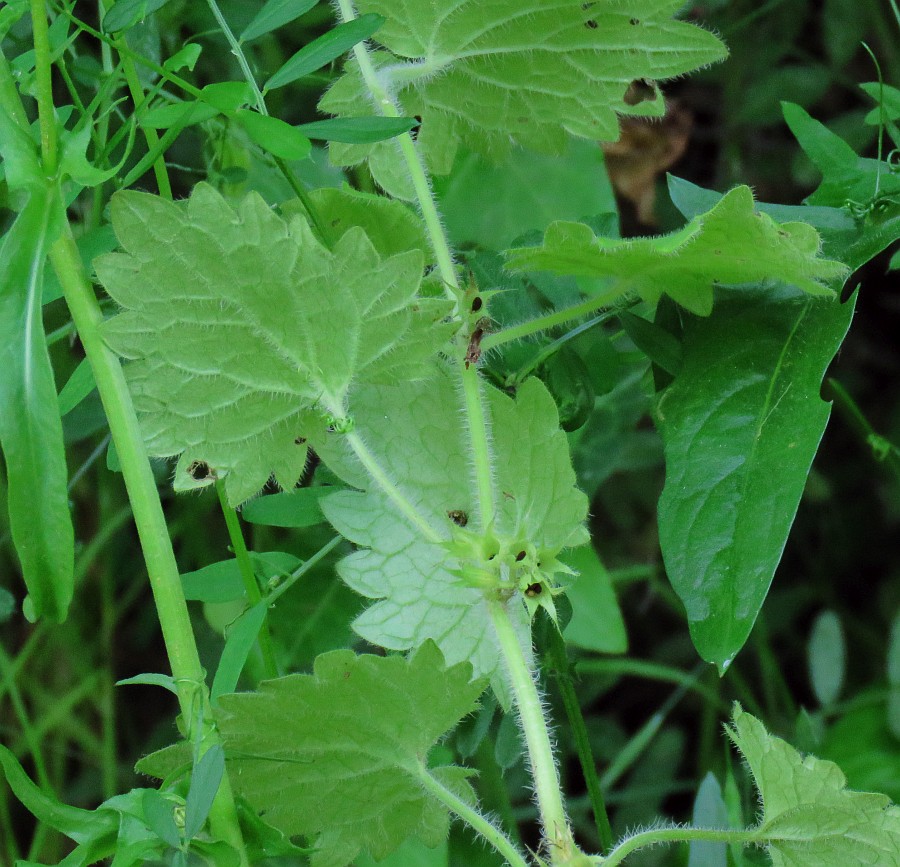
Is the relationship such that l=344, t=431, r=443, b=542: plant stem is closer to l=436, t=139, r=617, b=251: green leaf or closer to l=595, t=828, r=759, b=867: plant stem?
l=595, t=828, r=759, b=867: plant stem

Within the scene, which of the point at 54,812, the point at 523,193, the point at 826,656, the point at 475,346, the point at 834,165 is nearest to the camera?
the point at 54,812

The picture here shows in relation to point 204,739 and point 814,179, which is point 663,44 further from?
point 814,179

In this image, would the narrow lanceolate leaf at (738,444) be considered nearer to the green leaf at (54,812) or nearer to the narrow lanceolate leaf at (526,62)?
the narrow lanceolate leaf at (526,62)

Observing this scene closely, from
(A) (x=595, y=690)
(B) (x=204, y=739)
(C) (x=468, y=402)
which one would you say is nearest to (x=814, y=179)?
(A) (x=595, y=690)

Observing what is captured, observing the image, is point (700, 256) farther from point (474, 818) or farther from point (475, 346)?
point (474, 818)

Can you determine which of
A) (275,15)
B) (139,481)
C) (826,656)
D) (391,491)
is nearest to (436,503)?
(391,491)
